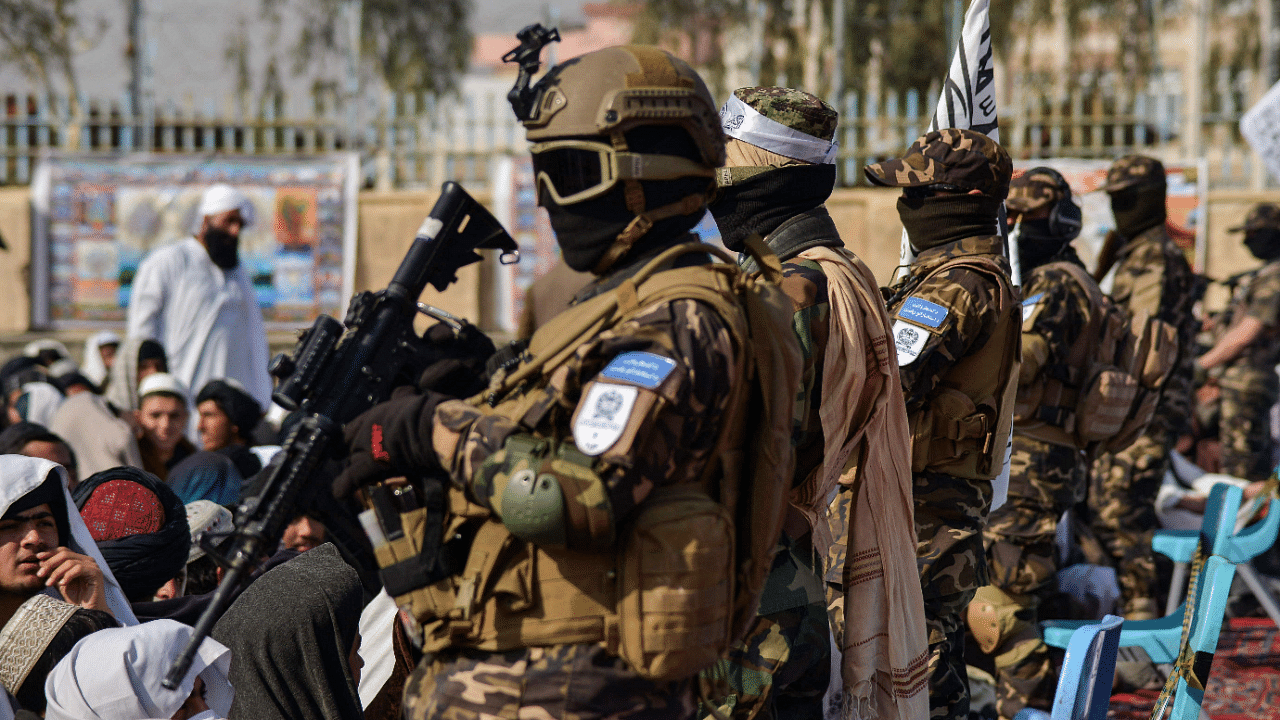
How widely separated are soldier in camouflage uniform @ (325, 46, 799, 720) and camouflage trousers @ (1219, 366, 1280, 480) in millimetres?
Result: 6050

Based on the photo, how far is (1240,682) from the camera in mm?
5195

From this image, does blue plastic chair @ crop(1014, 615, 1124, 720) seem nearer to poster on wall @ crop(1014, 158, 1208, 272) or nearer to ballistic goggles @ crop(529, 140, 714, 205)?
ballistic goggles @ crop(529, 140, 714, 205)

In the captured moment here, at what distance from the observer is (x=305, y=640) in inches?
121

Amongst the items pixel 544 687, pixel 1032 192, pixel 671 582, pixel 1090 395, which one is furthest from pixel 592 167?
pixel 1032 192

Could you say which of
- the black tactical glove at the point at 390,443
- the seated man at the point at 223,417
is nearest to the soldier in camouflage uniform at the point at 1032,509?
the black tactical glove at the point at 390,443

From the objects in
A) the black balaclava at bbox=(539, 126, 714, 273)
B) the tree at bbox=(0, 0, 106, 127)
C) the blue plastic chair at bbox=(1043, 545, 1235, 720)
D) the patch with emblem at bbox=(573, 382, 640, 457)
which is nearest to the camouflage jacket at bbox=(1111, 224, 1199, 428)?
the blue plastic chair at bbox=(1043, 545, 1235, 720)

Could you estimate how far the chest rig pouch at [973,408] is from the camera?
329 centimetres

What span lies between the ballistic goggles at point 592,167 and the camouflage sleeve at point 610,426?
221 millimetres

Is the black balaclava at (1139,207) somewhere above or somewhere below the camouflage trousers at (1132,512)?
above

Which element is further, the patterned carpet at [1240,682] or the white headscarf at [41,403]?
the white headscarf at [41,403]

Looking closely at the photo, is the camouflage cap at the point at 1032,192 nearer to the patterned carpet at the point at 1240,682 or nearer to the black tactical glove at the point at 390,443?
the patterned carpet at the point at 1240,682

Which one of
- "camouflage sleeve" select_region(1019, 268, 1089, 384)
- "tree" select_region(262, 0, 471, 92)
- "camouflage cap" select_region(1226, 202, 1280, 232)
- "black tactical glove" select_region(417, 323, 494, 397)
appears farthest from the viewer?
"tree" select_region(262, 0, 471, 92)

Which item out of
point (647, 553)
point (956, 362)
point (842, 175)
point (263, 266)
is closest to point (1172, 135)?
point (842, 175)

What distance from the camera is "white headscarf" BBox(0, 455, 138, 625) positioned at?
2.96 metres
